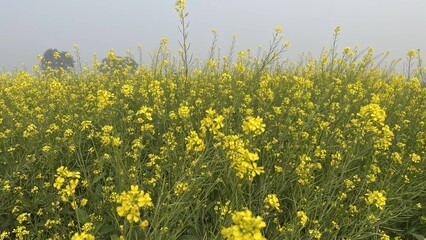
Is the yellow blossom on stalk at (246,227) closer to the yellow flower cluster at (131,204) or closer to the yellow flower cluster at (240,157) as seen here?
the yellow flower cluster at (131,204)

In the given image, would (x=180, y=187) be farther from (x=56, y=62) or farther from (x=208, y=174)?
(x=56, y=62)

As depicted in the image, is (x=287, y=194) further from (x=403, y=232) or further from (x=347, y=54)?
(x=347, y=54)

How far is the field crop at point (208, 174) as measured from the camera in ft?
5.64

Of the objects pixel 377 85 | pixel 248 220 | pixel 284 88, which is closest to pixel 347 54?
pixel 377 85

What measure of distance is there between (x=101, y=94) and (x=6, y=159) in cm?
93

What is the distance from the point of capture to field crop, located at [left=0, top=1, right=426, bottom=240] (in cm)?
172

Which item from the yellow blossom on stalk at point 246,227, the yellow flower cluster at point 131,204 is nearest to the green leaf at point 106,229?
the yellow flower cluster at point 131,204

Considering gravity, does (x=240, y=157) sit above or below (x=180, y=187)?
above

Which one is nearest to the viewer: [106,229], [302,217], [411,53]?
[302,217]

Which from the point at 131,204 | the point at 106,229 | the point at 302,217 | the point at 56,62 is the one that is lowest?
the point at 106,229

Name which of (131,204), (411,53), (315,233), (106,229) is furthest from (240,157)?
(411,53)

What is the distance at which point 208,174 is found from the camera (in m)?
1.88

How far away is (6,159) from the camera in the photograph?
2.39 m

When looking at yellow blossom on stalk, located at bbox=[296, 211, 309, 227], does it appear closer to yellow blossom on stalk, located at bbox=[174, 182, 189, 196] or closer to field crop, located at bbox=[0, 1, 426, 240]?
field crop, located at bbox=[0, 1, 426, 240]
